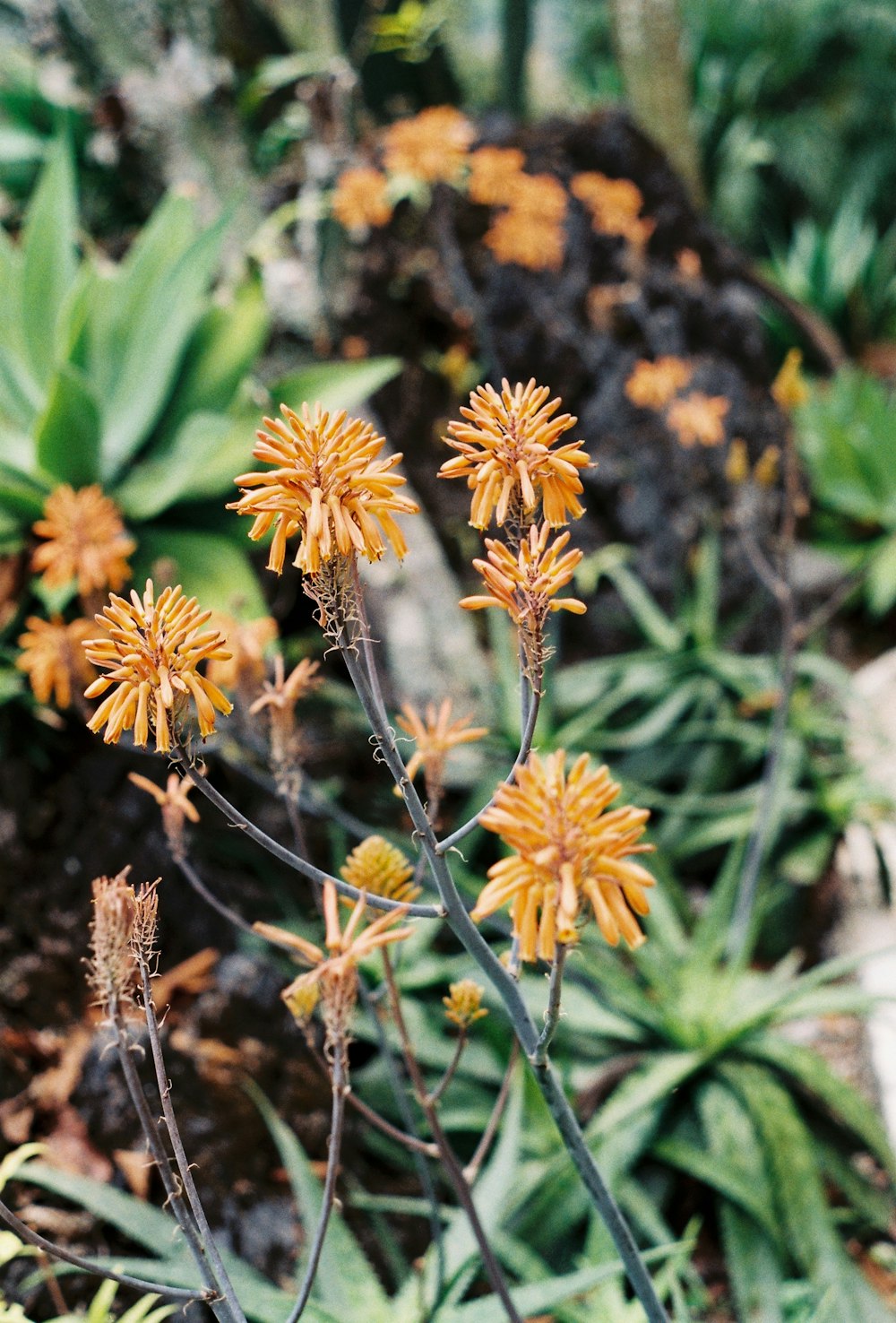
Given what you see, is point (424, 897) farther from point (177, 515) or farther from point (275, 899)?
point (177, 515)

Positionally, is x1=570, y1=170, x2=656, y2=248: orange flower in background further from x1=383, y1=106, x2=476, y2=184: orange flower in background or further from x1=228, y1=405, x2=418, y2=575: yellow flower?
x1=228, y1=405, x2=418, y2=575: yellow flower

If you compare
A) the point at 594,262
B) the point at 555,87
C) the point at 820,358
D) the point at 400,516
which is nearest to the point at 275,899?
the point at 400,516

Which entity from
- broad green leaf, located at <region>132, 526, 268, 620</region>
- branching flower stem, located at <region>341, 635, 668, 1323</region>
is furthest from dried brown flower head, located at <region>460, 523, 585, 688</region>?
broad green leaf, located at <region>132, 526, 268, 620</region>

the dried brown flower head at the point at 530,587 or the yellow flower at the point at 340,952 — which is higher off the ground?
the dried brown flower head at the point at 530,587

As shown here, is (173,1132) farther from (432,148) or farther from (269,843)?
(432,148)

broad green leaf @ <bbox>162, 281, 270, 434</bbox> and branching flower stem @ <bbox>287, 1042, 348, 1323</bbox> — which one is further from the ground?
broad green leaf @ <bbox>162, 281, 270, 434</bbox>

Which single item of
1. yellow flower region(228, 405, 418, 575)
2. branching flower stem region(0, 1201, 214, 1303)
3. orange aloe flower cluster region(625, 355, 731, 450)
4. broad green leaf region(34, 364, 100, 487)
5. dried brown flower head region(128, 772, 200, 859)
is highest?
orange aloe flower cluster region(625, 355, 731, 450)

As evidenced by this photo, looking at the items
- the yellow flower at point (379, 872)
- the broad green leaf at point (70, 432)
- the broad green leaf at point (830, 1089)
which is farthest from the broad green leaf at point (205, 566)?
the broad green leaf at point (830, 1089)

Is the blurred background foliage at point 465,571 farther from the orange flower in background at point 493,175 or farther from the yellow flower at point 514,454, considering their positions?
the yellow flower at point 514,454
